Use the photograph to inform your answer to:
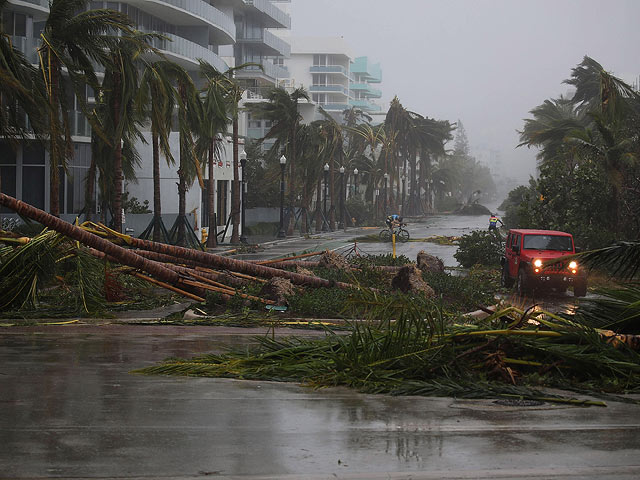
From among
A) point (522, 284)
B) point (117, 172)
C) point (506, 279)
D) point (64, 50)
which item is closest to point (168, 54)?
point (117, 172)

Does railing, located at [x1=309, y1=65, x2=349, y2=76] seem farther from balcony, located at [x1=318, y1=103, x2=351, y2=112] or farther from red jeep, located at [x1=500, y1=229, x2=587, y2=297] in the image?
red jeep, located at [x1=500, y1=229, x2=587, y2=297]

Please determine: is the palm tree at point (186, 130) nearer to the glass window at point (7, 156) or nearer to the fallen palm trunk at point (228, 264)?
the glass window at point (7, 156)

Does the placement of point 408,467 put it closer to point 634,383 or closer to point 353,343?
point 353,343

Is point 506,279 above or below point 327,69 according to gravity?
below

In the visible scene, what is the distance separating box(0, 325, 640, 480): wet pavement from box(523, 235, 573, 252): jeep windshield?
16.0 meters

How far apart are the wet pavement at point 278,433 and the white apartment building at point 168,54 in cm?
1751

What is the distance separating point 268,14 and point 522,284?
231 feet

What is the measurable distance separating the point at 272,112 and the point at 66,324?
45.3 m

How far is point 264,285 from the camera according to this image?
18.2 metres

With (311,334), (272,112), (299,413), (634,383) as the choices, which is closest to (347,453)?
(299,413)

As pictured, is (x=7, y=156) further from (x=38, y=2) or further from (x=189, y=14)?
(x=189, y=14)

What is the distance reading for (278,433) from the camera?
7617mm

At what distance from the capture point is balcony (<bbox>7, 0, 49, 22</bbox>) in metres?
41.8

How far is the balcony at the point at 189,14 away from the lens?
57578mm
